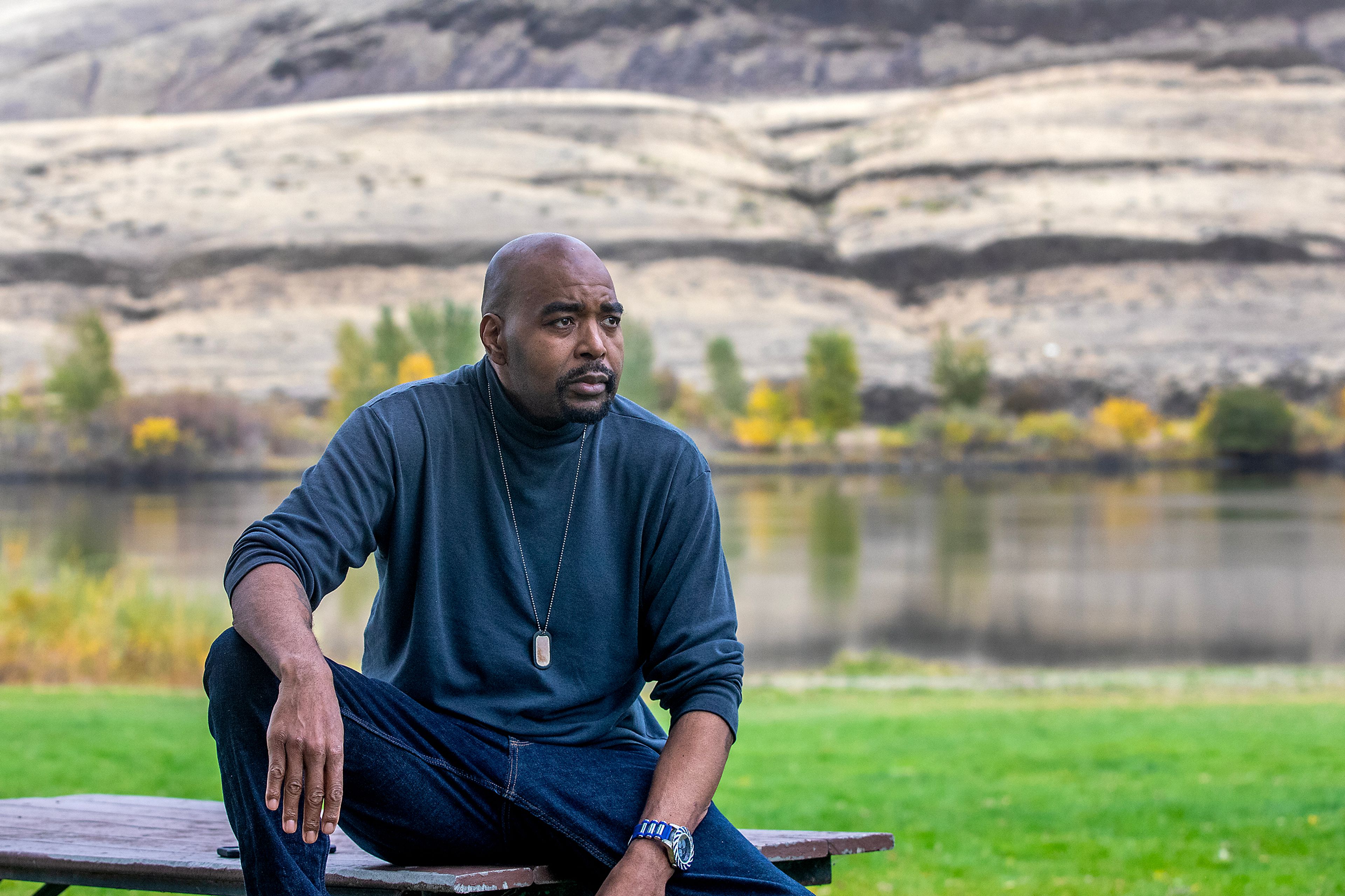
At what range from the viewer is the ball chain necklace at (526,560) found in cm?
192

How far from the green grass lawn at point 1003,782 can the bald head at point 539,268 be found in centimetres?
278

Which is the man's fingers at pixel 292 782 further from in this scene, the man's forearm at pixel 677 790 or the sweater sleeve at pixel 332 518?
the man's forearm at pixel 677 790

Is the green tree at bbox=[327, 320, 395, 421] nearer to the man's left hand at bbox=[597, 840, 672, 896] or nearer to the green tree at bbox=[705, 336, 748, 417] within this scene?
the green tree at bbox=[705, 336, 748, 417]

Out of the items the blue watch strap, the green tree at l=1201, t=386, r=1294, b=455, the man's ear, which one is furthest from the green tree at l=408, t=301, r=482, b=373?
the blue watch strap

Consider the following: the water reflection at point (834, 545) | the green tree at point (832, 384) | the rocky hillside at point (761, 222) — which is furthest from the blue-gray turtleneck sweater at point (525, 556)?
the rocky hillside at point (761, 222)

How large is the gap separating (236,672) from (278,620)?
0.09 meters

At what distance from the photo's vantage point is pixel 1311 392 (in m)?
62.1

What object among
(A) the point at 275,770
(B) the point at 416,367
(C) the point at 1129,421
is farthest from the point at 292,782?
(C) the point at 1129,421

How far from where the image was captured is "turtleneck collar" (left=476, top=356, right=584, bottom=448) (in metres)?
1.99

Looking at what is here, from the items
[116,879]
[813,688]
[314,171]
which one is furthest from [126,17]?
[116,879]

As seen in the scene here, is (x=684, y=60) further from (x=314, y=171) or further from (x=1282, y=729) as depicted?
(x=1282, y=729)

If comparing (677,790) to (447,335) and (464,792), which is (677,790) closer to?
(464,792)

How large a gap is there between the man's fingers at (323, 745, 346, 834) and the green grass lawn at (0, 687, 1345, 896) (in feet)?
9.36

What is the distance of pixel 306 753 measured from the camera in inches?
63.1
